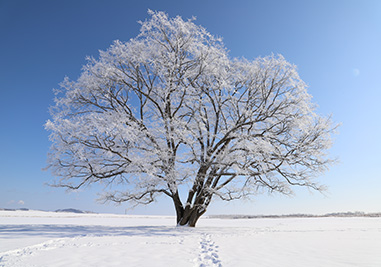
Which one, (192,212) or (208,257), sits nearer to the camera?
(208,257)

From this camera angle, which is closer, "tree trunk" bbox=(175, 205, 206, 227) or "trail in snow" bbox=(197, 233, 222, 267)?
"trail in snow" bbox=(197, 233, 222, 267)

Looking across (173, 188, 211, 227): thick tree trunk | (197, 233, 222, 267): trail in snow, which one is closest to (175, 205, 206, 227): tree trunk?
(173, 188, 211, 227): thick tree trunk

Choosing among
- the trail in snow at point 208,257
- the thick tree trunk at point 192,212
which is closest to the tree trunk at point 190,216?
the thick tree trunk at point 192,212

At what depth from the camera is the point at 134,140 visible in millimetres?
12680

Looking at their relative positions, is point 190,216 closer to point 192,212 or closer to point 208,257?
point 192,212

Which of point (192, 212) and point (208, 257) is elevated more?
point (192, 212)

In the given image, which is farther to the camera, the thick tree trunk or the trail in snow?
the thick tree trunk

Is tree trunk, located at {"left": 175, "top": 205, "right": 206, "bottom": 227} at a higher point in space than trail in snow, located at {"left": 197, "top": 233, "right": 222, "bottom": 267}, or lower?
higher

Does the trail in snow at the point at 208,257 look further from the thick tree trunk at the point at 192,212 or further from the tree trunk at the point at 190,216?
the tree trunk at the point at 190,216

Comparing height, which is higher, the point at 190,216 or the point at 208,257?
the point at 190,216

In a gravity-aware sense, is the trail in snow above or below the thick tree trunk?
below

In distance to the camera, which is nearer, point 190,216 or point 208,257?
point 208,257

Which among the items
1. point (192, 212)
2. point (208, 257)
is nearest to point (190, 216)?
point (192, 212)

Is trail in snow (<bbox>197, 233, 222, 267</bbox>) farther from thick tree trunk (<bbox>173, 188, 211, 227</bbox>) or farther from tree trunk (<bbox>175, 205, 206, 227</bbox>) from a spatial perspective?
tree trunk (<bbox>175, 205, 206, 227</bbox>)
